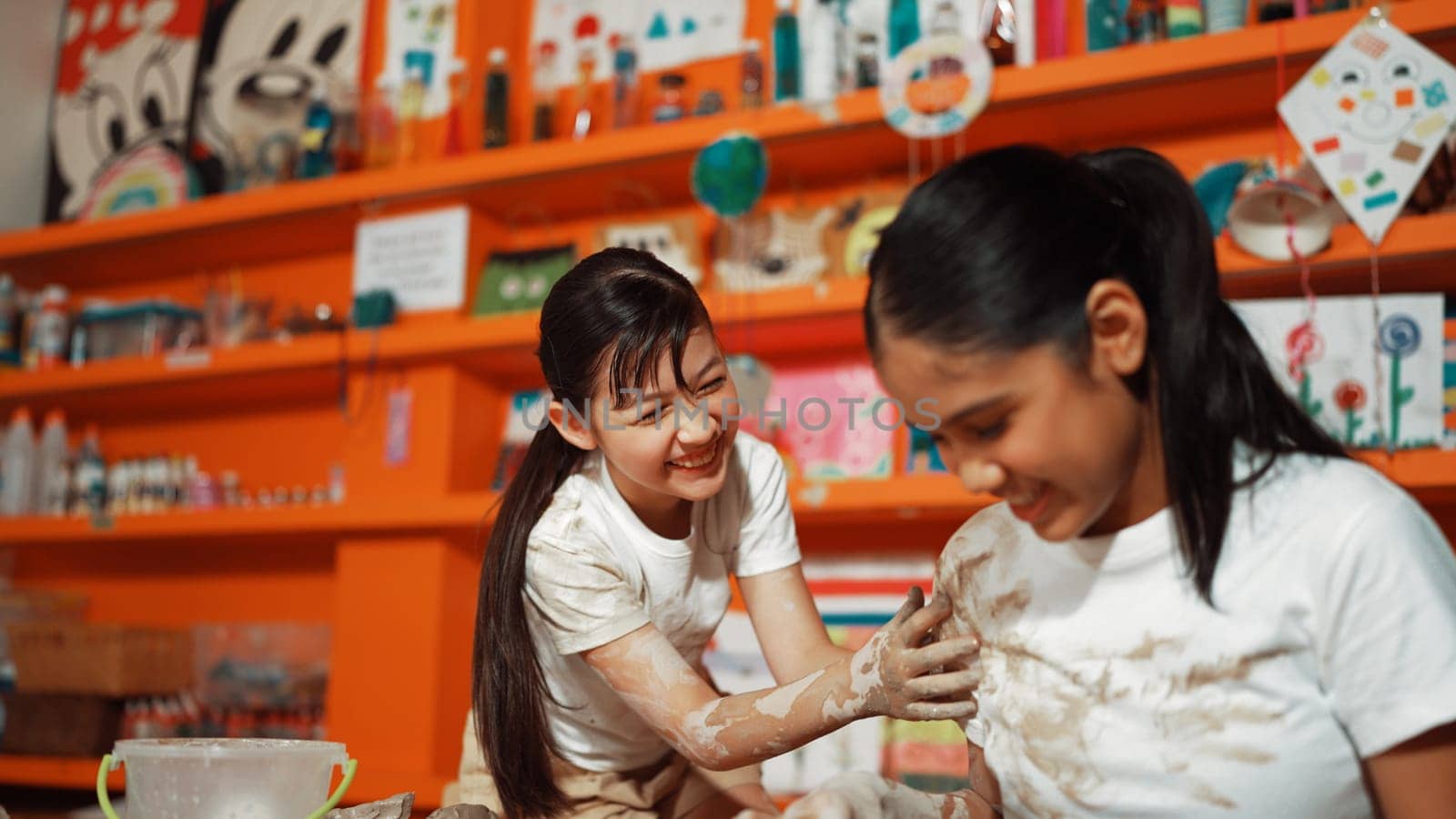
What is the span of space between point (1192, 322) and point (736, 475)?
716 millimetres

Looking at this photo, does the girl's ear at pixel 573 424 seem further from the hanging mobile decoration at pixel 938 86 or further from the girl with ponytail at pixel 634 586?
the hanging mobile decoration at pixel 938 86

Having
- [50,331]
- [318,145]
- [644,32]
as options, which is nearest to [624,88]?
[644,32]

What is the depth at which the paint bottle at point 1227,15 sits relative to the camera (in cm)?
220

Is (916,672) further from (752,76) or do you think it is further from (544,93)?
(544,93)

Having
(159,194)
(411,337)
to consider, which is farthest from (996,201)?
(159,194)

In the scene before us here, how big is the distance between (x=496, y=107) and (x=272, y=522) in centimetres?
118

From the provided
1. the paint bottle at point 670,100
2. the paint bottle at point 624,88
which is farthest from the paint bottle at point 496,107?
the paint bottle at point 670,100

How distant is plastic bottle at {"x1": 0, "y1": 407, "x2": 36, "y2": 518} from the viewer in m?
3.44

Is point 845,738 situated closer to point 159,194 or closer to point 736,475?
point 736,475

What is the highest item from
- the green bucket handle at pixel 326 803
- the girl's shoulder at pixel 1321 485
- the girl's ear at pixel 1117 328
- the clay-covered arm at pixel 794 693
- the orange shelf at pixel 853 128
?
the orange shelf at pixel 853 128

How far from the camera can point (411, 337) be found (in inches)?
112

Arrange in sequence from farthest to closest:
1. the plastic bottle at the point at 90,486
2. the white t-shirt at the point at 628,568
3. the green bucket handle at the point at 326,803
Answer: the plastic bottle at the point at 90,486
the white t-shirt at the point at 628,568
the green bucket handle at the point at 326,803

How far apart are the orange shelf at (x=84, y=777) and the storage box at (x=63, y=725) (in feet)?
0.08

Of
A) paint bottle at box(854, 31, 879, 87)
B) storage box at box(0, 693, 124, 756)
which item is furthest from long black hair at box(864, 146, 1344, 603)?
storage box at box(0, 693, 124, 756)
